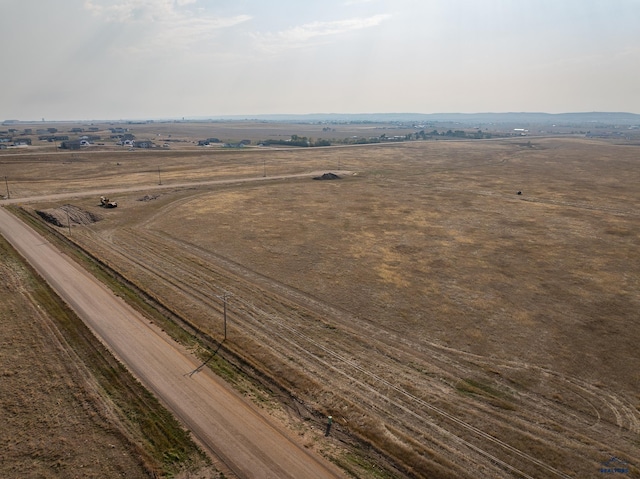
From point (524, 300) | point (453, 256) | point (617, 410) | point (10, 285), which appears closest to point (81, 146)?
point (10, 285)

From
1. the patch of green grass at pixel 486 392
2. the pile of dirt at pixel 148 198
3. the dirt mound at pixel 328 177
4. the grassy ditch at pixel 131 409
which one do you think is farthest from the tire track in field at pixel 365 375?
the dirt mound at pixel 328 177

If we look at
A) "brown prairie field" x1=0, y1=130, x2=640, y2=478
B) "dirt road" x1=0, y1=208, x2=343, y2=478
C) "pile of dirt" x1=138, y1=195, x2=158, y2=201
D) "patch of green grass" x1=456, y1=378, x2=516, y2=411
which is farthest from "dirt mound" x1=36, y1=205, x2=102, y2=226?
"patch of green grass" x1=456, y1=378, x2=516, y2=411

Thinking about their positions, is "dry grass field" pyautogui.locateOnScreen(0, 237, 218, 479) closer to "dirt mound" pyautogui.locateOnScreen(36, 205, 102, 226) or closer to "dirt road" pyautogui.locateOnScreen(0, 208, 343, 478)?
"dirt road" pyautogui.locateOnScreen(0, 208, 343, 478)

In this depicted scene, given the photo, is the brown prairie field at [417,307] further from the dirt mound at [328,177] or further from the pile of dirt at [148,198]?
the dirt mound at [328,177]

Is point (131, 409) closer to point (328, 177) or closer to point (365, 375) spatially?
point (365, 375)

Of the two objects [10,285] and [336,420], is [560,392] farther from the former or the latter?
[10,285]
